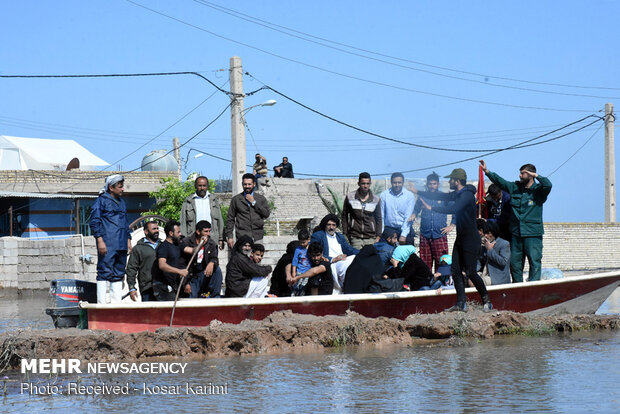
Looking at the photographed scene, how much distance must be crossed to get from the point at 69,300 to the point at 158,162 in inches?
1122

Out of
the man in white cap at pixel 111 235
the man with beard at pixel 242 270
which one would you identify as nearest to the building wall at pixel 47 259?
the man with beard at pixel 242 270

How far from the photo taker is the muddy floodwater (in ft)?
20.3

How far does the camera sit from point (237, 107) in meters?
18.5

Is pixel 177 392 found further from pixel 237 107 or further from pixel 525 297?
pixel 237 107

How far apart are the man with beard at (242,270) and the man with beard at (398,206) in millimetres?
1997

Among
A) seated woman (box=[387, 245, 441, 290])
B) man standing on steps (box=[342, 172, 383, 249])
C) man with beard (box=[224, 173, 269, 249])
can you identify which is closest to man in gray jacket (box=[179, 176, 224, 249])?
man with beard (box=[224, 173, 269, 249])

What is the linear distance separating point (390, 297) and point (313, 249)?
113cm

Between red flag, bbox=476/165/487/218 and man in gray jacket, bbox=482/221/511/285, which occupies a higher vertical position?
red flag, bbox=476/165/487/218

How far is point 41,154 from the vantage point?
40531 mm

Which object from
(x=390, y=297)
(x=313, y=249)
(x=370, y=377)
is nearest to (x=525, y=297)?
(x=390, y=297)

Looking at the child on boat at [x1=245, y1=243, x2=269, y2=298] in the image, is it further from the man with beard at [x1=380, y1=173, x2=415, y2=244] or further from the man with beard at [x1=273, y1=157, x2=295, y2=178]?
the man with beard at [x1=273, y1=157, x2=295, y2=178]

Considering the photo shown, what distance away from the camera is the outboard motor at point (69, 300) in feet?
30.3

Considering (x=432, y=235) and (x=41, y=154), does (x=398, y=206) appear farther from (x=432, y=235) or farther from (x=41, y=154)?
(x=41, y=154)

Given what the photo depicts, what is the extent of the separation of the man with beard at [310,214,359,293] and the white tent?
30.1 m
